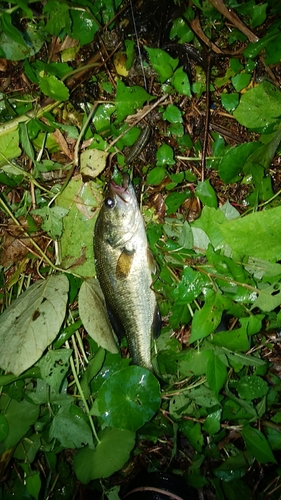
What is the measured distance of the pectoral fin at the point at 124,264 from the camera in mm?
1846

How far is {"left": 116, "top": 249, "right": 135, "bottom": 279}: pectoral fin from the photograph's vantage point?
1.85 meters

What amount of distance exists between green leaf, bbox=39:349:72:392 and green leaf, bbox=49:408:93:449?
225mm

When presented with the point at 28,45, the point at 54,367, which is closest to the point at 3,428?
the point at 54,367

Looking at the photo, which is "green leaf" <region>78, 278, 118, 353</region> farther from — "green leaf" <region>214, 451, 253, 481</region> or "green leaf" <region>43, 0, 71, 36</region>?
"green leaf" <region>43, 0, 71, 36</region>

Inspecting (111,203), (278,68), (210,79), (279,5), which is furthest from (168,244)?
(279,5)

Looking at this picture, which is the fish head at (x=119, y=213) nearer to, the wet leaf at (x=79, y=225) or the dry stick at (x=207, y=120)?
the wet leaf at (x=79, y=225)

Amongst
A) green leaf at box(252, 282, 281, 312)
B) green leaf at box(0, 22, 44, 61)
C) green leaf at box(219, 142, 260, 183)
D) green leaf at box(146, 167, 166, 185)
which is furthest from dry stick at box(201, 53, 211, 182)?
green leaf at box(0, 22, 44, 61)

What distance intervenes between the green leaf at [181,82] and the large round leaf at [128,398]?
1.62 metres

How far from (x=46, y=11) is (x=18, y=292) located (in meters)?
1.68

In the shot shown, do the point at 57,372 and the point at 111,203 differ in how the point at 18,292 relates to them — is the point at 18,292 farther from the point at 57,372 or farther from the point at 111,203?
the point at 111,203

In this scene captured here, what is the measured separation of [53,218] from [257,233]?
1.16 m

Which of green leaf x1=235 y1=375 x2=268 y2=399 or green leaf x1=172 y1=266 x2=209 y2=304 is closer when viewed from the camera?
green leaf x1=172 y1=266 x2=209 y2=304

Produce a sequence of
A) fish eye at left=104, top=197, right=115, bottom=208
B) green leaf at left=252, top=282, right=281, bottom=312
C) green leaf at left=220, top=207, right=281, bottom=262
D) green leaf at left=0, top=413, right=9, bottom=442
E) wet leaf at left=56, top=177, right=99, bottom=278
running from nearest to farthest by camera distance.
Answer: green leaf at left=220, top=207, right=281, bottom=262 → green leaf at left=252, top=282, right=281, bottom=312 → fish eye at left=104, top=197, right=115, bottom=208 → wet leaf at left=56, top=177, right=99, bottom=278 → green leaf at left=0, top=413, right=9, bottom=442

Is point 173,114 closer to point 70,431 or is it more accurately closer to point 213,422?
point 213,422
